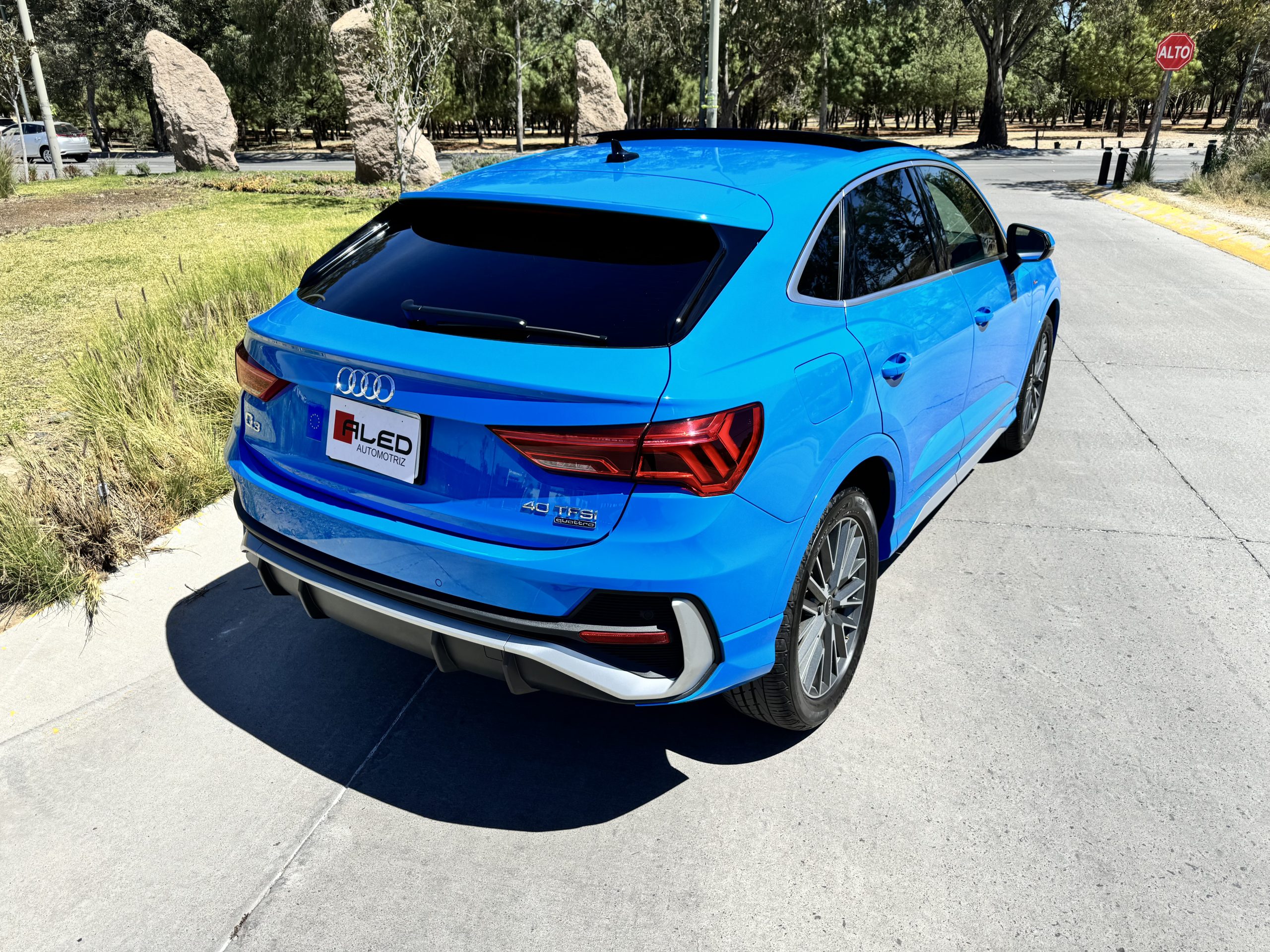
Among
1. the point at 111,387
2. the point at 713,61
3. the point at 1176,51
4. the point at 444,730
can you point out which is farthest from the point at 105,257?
the point at 1176,51

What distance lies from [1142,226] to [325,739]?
16.1m

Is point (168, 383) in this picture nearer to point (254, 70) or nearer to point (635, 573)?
point (635, 573)

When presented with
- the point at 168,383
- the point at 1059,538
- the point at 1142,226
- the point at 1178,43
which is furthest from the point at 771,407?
the point at 1178,43

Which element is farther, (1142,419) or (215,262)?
(215,262)

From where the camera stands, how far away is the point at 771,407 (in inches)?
97.3

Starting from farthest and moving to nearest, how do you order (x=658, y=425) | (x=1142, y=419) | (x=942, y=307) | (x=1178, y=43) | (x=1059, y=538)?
(x=1178, y=43), (x=1142, y=419), (x=1059, y=538), (x=942, y=307), (x=658, y=425)

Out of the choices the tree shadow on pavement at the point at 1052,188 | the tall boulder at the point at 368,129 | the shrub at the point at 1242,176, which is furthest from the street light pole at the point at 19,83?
the shrub at the point at 1242,176

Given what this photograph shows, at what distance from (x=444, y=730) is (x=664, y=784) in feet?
2.59

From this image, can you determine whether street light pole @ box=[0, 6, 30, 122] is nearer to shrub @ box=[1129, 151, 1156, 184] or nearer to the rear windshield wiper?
shrub @ box=[1129, 151, 1156, 184]

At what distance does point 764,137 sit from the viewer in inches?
149

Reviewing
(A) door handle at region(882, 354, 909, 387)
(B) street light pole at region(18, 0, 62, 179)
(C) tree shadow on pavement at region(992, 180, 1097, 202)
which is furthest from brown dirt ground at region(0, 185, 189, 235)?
(C) tree shadow on pavement at region(992, 180, 1097, 202)

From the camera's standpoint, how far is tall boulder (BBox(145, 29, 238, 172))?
2489 cm

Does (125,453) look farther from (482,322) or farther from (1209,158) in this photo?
(1209,158)

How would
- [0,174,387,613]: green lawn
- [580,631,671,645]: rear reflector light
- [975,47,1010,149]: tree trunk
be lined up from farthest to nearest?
[975,47,1010,149]: tree trunk → [0,174,387,613]: green lawn → [580,631,671,645]: rear reflector light
